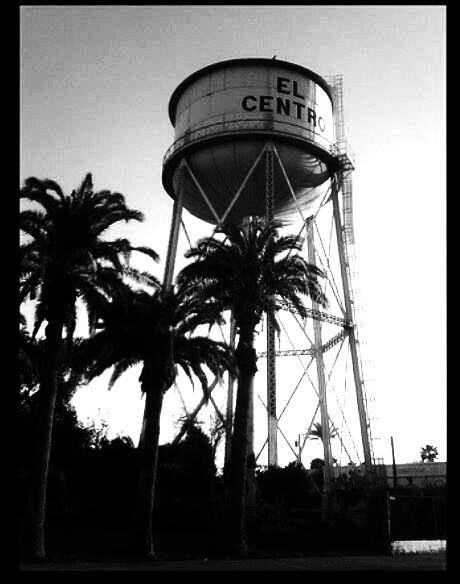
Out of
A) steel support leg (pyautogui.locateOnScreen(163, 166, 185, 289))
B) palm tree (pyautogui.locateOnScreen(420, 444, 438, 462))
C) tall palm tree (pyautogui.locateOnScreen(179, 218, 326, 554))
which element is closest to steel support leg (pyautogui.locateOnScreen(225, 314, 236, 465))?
steel support leg (pyautogui.locateOnScreen(163, 166, 185, 289))

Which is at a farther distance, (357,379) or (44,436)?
(357,379)

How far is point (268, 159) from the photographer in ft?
98.7

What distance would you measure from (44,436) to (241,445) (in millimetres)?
6262

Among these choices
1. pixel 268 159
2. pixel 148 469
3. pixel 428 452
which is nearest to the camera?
pixel 148 469

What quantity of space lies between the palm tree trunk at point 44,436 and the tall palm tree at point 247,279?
5.08 meters

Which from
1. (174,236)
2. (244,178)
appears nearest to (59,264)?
(174,236)

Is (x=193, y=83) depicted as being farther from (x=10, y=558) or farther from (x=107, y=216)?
(x=10, y=558)

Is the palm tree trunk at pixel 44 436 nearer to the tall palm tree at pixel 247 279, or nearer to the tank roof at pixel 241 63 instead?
the tall palm tree at pixel 247 279

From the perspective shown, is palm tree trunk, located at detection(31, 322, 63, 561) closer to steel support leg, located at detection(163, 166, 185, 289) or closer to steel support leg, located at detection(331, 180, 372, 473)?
steel support leg, located at detection(163, 166, 185, 289)

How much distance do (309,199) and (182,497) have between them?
1543cm

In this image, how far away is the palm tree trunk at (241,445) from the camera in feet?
73.9

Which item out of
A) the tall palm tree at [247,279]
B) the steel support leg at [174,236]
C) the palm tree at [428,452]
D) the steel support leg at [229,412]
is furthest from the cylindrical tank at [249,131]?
the palm tree at [428,452]

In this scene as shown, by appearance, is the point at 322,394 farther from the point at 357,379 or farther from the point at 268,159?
the point at 268,159

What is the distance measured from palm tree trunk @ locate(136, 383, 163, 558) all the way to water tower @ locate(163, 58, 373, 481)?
7509 millimetres
